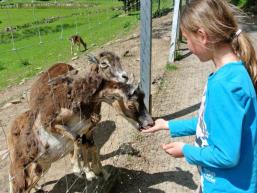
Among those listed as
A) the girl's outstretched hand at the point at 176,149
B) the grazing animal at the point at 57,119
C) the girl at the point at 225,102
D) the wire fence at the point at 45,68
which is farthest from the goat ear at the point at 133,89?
the girl at the point at 225,102

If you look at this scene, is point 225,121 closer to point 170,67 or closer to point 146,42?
point 146,42

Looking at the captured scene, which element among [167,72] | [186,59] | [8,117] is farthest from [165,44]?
[8,117]

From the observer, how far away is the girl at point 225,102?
207 cm

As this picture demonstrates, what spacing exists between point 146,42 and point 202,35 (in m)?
3.57

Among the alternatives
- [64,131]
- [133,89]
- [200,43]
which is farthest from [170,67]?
[200,43]

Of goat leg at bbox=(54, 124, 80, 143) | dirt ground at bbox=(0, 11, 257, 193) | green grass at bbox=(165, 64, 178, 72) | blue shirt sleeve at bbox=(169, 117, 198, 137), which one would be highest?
blue shirt sleeve at bbox=(169, 117, 198, 137)

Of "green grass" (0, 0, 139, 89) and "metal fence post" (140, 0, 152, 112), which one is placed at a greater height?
"metal fence post" (140, 0, 152, 112)

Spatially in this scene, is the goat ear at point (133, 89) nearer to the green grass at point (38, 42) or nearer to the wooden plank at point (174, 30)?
the wooden plank at point (174, 30)

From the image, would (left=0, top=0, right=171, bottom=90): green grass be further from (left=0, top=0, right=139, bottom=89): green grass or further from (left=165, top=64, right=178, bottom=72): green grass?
(left=165, top=64, right=178, bottom=72): green grass

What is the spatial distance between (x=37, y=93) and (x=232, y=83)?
244cm

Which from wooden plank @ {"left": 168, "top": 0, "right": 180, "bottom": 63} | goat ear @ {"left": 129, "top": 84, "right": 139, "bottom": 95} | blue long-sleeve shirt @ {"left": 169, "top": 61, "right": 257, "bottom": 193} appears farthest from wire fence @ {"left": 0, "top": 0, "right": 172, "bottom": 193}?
blue long-sleeve shirt @ {"left": 169, "top": 61, "right": 257, "bottom": 193}

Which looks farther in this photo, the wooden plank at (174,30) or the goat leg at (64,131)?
the wooden plank at (174,30)

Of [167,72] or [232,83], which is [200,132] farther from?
[167,72]

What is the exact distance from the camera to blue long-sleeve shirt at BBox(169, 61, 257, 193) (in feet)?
6.76
